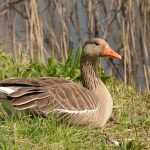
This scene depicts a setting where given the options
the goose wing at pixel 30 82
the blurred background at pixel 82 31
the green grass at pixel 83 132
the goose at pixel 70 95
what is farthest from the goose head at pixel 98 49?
the blurred background at pixel 82 31

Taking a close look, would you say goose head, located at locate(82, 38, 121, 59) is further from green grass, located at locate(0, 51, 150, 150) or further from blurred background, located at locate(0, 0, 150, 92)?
blurred background, located at locate(0, 0, 150, 92)

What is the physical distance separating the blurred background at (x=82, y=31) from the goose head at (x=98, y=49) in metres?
2.53

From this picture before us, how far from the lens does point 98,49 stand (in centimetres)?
487

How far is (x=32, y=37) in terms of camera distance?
8.28m

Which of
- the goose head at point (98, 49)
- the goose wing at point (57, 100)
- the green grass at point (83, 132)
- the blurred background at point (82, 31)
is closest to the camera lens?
the green grass at point (83, 132)

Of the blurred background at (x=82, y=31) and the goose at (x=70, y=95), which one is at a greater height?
the blurred background at (x=82, y=31)

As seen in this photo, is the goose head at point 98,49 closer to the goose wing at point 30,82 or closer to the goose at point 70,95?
the goose at point 70,95

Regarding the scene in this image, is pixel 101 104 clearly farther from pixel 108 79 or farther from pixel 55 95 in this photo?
pixel 108 79

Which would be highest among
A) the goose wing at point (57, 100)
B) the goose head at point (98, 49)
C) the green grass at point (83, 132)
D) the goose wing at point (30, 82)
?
the goose head at point (98, 49)

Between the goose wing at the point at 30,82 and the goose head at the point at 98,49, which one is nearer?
the goose wing at the point at 30,82

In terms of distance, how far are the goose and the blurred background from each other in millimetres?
2543

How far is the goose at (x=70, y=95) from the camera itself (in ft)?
14.4

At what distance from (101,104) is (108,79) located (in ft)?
4.46

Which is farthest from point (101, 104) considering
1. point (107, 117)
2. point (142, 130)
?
point (142, 130)
